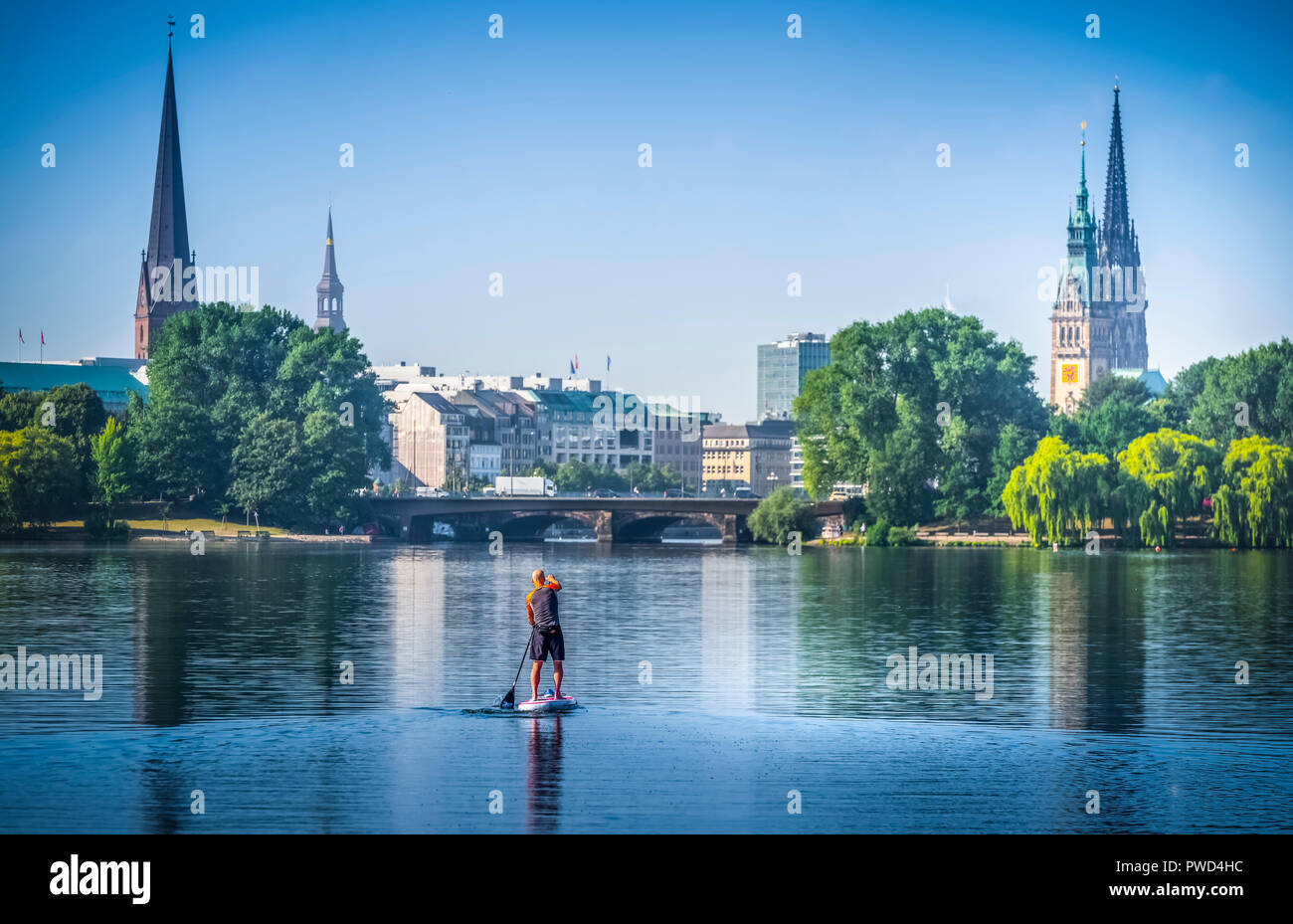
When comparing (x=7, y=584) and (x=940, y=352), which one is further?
(x=940, y=352)

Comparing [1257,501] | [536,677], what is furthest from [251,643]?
[1257,501]

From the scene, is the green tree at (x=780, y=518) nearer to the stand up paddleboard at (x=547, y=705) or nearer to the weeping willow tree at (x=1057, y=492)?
the weeping willow tree at (x=1057, y=492)

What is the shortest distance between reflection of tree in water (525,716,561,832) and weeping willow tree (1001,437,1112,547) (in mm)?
83752

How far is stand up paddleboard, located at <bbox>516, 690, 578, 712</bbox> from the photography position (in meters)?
28.5

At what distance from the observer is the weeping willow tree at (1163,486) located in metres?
106

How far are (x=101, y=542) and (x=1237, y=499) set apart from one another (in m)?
74.0

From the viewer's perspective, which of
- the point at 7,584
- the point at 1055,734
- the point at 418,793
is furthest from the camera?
the point at 7,584

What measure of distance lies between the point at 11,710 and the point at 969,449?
326 feet

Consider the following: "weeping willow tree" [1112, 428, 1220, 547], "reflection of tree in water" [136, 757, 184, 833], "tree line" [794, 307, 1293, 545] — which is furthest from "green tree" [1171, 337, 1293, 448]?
"reflection of tree in water" [136, 757, 184, 833]
